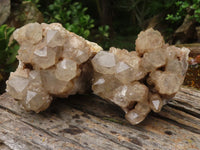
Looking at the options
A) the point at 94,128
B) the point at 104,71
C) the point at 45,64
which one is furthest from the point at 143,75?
the point at 45,64

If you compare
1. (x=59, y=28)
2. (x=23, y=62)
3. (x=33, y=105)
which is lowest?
(x=33, y=105)

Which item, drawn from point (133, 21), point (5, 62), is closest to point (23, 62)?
point (5, 62)

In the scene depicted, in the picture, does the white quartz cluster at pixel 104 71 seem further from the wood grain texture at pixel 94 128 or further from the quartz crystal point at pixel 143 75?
the wood grain texture at pixel 94 128

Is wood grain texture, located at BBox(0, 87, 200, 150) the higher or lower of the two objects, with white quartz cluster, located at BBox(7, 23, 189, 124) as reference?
lower

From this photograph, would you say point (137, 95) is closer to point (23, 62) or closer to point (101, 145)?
point (101, 145)

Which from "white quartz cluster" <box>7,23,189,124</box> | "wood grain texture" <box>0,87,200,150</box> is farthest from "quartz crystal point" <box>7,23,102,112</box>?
"wood grain texture" <box>0,87,200,150</box>

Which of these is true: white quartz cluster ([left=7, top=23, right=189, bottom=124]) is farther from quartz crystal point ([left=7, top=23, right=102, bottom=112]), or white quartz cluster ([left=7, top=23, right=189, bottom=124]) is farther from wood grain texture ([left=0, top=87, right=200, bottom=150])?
wood grain texture ([left=0, top=87, right=200, bottom=150])
